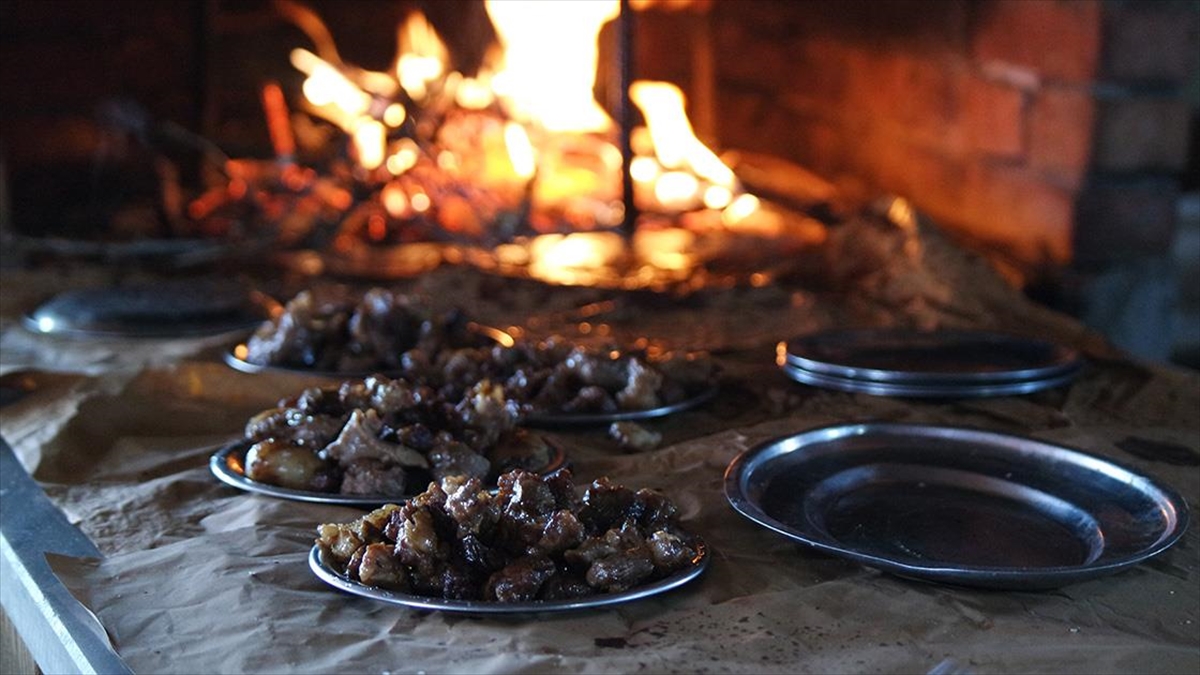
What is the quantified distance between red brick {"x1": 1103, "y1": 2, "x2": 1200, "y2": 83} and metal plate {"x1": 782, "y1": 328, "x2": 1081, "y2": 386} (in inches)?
43.2

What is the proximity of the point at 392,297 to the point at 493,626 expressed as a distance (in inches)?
61.0

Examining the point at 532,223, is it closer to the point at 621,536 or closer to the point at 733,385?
the point at 733,385

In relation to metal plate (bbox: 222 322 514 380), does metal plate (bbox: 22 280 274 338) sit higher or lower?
higher

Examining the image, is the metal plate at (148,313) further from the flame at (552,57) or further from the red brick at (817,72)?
the red brick at (817,72)

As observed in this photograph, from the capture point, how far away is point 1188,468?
267cm

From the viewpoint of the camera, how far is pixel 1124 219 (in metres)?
4.29

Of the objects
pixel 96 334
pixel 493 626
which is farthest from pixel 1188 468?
pixel 96 334

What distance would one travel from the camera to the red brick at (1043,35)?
4.09 m

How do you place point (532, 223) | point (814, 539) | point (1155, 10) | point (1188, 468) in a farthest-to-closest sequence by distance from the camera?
point (532, 223) → point (1155, 10) → point (1188, 468) → point (814, 539)

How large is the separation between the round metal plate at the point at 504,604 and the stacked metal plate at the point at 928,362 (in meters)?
1.24

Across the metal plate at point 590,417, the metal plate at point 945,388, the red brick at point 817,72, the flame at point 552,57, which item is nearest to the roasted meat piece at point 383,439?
the metal plate at point 590,417

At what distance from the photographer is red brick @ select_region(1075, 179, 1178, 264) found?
13.9ft

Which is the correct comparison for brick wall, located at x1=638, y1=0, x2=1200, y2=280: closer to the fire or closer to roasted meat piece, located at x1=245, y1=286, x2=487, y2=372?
the fire

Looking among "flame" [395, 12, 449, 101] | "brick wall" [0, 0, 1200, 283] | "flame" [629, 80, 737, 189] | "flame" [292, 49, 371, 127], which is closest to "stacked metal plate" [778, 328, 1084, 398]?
"brick wall" [0, 0, 1200, 283]
